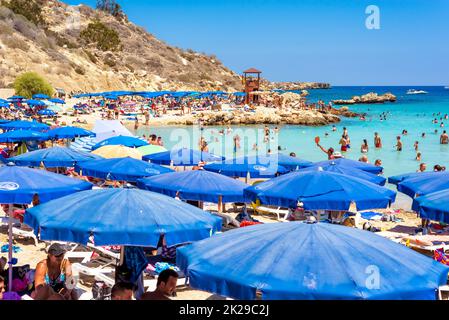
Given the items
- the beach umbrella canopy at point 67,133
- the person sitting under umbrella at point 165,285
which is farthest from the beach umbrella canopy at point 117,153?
the person sitting under umbrella at point 165,285

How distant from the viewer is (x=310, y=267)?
366 centimetres

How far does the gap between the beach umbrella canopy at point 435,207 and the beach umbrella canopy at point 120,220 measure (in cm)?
252

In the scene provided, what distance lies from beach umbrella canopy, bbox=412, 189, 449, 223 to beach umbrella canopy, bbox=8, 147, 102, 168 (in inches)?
251

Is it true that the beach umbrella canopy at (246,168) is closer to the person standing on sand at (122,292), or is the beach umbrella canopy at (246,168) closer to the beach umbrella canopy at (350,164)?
the beach umbrella canopy at (350,164)

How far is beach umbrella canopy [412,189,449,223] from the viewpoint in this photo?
20.7 ft

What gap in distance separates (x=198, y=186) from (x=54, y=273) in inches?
105

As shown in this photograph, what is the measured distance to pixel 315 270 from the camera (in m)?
3.64

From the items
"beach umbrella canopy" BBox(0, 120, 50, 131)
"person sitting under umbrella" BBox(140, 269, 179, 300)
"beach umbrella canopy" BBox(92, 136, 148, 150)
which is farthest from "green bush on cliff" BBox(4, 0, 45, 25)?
"person sitting under umbrella" BBox(140, 269, 179, 300)

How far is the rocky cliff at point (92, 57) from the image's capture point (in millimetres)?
53062

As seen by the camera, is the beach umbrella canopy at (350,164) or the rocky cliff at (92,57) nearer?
the beach umbrella canopy at (350,164)

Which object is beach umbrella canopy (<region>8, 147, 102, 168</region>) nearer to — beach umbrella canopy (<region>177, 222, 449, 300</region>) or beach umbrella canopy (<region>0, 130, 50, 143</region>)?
beach umbrella canopy (<region>0, 130, 50, 143</region>)

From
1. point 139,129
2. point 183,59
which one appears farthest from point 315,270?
point 183,59
